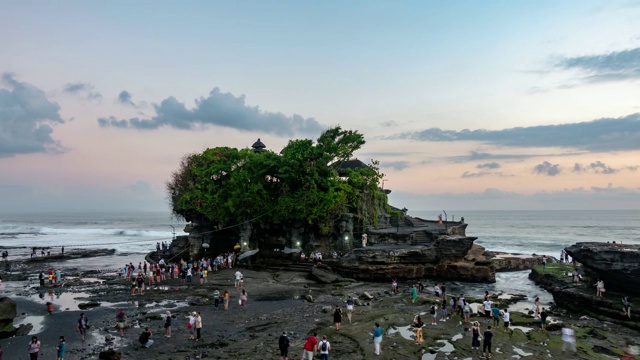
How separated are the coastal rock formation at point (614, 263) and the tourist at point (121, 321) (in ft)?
105

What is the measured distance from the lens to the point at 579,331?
22781 millimetres

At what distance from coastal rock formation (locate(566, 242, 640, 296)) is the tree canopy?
2223 cm

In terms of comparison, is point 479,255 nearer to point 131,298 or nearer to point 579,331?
point 579,331

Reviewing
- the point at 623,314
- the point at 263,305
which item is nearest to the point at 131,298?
the point at 263,305

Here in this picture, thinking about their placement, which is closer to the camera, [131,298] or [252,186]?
[131,298]

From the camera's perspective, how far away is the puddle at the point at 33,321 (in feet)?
71.7

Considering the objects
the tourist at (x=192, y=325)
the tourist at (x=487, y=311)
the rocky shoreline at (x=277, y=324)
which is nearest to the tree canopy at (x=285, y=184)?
the rocky shoreline at (x=277, y=324)

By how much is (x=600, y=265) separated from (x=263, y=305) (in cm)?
2474

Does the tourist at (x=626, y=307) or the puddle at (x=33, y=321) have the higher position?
the puddle at (x=33, y=321)

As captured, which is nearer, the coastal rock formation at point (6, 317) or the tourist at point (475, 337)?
the tourist at point (475, 337)

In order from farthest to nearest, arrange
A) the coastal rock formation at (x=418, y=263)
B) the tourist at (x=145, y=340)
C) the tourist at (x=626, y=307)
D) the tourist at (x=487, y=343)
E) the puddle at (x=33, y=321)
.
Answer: the coastal rock formation at (x=418, y=263), the tourist at (x=626, y=307), the puddle at (x=33, y=321), the tourist at (x=145, y=340), the tourist at (x=487, y=343)

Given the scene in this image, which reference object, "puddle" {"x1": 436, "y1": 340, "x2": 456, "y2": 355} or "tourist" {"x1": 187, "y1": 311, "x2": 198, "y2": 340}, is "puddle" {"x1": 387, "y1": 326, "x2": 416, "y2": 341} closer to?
"puddle" {"x1": 436, "y1": 340, "x2": 456, "y2": 355}

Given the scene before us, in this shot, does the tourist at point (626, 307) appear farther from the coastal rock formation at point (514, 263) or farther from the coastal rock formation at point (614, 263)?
the coastal rock formation at point (514, 263)

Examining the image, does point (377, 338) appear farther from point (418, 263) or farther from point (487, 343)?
point (418, 263)
